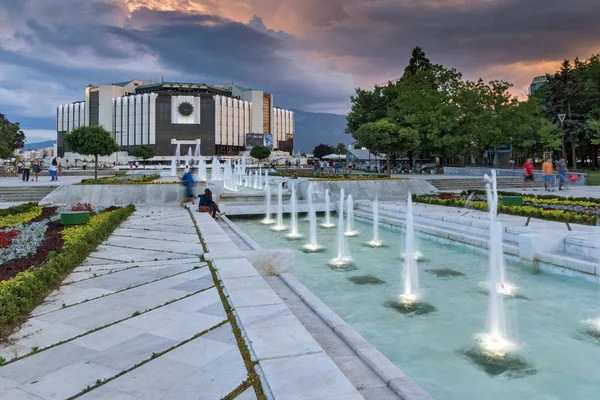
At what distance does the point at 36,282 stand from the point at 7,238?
426 centimetres

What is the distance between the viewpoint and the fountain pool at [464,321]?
363cm

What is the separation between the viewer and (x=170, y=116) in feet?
306

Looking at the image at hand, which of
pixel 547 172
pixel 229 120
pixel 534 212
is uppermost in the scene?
pixel 229 120

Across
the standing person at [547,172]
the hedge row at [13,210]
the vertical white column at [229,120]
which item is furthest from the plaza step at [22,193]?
the vertical white column at [229,120]

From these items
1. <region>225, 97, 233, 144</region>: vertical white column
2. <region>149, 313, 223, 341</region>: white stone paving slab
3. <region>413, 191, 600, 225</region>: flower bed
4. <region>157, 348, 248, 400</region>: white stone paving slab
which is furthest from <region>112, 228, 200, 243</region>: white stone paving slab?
<region>225, 97, 233, 144</region>: vertical white column

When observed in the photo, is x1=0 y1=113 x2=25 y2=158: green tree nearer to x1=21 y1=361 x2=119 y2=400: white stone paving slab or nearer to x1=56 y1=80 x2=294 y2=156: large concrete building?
x1=56 y1=80 x2=294 y2=156: large concrete building

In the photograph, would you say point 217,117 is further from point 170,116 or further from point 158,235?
point 158,235

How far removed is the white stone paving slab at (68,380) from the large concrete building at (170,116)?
3707 inches

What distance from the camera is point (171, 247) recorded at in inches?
313

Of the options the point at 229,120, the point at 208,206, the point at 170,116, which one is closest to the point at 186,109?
the point at 170,116

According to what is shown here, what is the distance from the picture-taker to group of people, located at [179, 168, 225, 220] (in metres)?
13.2

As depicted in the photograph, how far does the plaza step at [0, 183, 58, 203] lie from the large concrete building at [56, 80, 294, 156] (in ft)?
249

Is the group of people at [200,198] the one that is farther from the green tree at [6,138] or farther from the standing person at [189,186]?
the green tree at [6,138]

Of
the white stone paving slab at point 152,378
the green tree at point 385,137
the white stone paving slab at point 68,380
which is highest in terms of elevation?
the green tree at point 385,137
